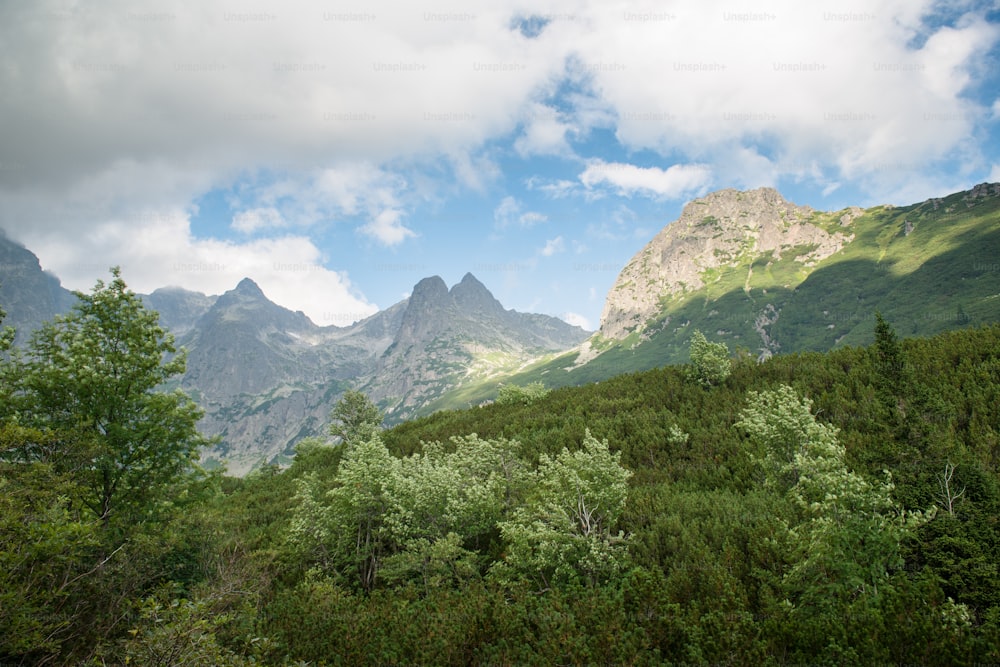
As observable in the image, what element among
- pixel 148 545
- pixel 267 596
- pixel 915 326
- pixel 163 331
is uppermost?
pixel 915 326

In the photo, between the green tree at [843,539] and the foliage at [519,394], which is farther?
the foliage at [519,394]

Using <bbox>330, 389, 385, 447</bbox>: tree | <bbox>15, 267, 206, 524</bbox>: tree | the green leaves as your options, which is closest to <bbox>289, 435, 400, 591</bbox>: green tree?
the green leaves

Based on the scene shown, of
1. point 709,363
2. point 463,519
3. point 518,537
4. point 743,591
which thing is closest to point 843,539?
point 743,591

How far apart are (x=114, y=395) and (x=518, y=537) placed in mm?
14901

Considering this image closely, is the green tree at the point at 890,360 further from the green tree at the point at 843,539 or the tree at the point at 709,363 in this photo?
the tree at the point at 709,363

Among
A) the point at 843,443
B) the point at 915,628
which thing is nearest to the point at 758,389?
the point at 843,443

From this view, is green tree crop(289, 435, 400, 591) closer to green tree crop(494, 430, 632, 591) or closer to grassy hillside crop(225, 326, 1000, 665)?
grassy hillside crop(225, 326, 1000, 665)

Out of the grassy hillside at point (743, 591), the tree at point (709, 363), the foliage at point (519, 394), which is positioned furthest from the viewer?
Answer: the foliage at point (519, 394)

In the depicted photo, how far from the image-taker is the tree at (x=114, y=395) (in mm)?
14281

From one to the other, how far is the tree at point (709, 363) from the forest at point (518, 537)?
218 inches

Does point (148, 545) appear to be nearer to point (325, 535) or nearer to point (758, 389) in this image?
point (325, 535)

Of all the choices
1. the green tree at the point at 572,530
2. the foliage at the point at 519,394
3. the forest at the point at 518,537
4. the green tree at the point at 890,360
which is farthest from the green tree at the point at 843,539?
the foliage at the point at 519,394

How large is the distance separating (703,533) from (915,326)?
213514mm

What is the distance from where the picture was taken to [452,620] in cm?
905
